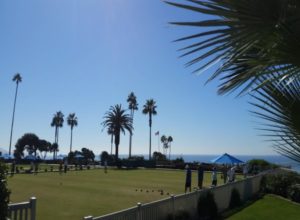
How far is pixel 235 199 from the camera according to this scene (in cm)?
1859

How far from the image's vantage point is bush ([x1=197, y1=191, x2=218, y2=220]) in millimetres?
14391

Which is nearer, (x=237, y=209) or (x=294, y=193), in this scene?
(x=237, y=209)

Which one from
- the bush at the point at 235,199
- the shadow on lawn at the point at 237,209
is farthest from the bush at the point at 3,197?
the bush at the point at 235,199

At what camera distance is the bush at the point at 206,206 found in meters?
14.4

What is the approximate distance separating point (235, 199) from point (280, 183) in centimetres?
487

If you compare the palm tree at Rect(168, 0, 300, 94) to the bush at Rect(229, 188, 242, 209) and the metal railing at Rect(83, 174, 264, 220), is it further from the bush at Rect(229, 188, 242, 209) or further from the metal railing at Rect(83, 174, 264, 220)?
the bush at Rect(229, 188, 242, 209)

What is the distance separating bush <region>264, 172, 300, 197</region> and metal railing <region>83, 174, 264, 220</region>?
1.63 m

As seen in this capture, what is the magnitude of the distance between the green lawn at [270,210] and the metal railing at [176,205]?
2.99ft

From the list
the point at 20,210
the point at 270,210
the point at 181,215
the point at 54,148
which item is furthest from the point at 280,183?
the point at 54,148

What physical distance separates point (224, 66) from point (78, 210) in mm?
14419

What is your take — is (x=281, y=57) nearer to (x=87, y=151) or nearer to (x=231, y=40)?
(x=231, y=40)

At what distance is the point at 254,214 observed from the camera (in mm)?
16203

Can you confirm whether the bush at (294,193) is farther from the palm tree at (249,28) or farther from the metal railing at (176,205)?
the palm tree at (249,28)

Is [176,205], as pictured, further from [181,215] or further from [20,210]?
[20,210]
